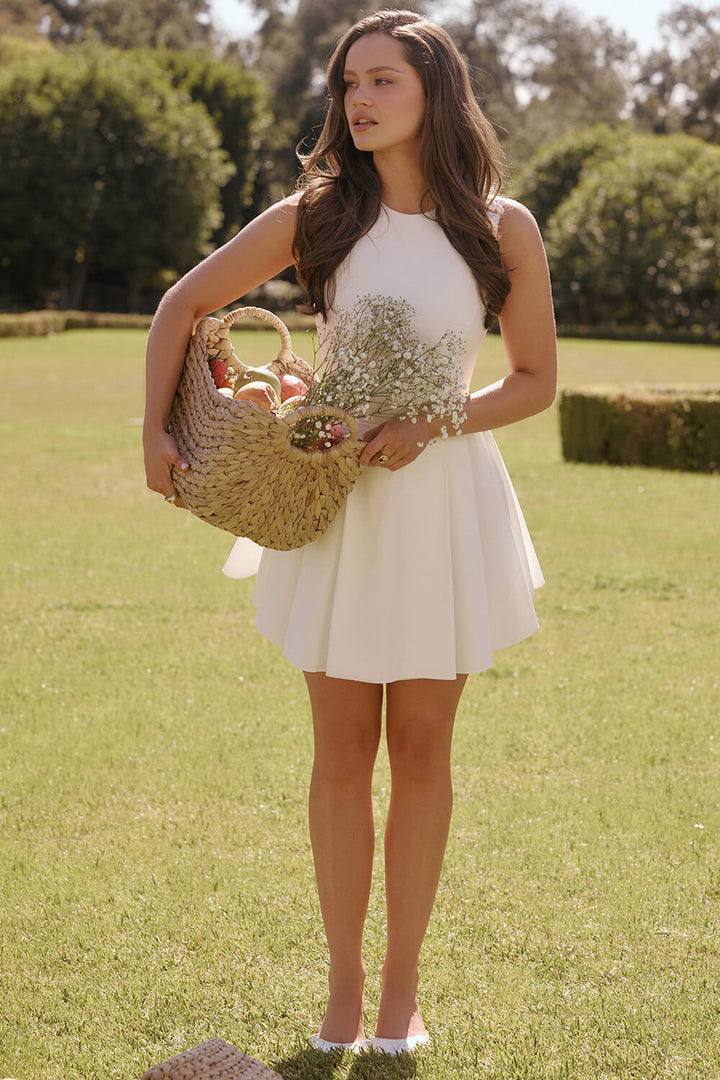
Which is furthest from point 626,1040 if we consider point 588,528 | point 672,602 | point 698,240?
point 698,240

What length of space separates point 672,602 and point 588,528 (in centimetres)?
212

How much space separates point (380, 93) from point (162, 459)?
0.96m

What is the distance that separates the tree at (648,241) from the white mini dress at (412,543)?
43.6 meters

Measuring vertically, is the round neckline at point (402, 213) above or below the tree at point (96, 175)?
below

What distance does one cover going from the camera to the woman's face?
2.59 meters

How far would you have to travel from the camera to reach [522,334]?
2734mm

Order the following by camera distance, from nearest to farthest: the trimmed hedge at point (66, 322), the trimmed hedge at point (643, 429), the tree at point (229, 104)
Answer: the trimmed hedge at point (643, 429)
the trimmed hedge at point (66, 322)
the tree at point (229, 104)

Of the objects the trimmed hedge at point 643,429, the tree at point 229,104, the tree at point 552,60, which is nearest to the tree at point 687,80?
the tree at point 552,60

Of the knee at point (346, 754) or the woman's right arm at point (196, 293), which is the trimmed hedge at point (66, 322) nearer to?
the woman's right arm at point (196, 293)

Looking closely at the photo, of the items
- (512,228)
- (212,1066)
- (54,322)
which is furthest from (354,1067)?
(54,322)

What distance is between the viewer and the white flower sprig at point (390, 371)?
8.09 ft

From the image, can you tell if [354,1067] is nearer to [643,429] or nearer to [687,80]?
Answer: [643,429]

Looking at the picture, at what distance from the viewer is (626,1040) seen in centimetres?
296

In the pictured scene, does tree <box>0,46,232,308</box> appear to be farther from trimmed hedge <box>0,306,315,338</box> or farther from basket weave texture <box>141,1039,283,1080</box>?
basket weave texture <box>141,1039,283,1080</box>
